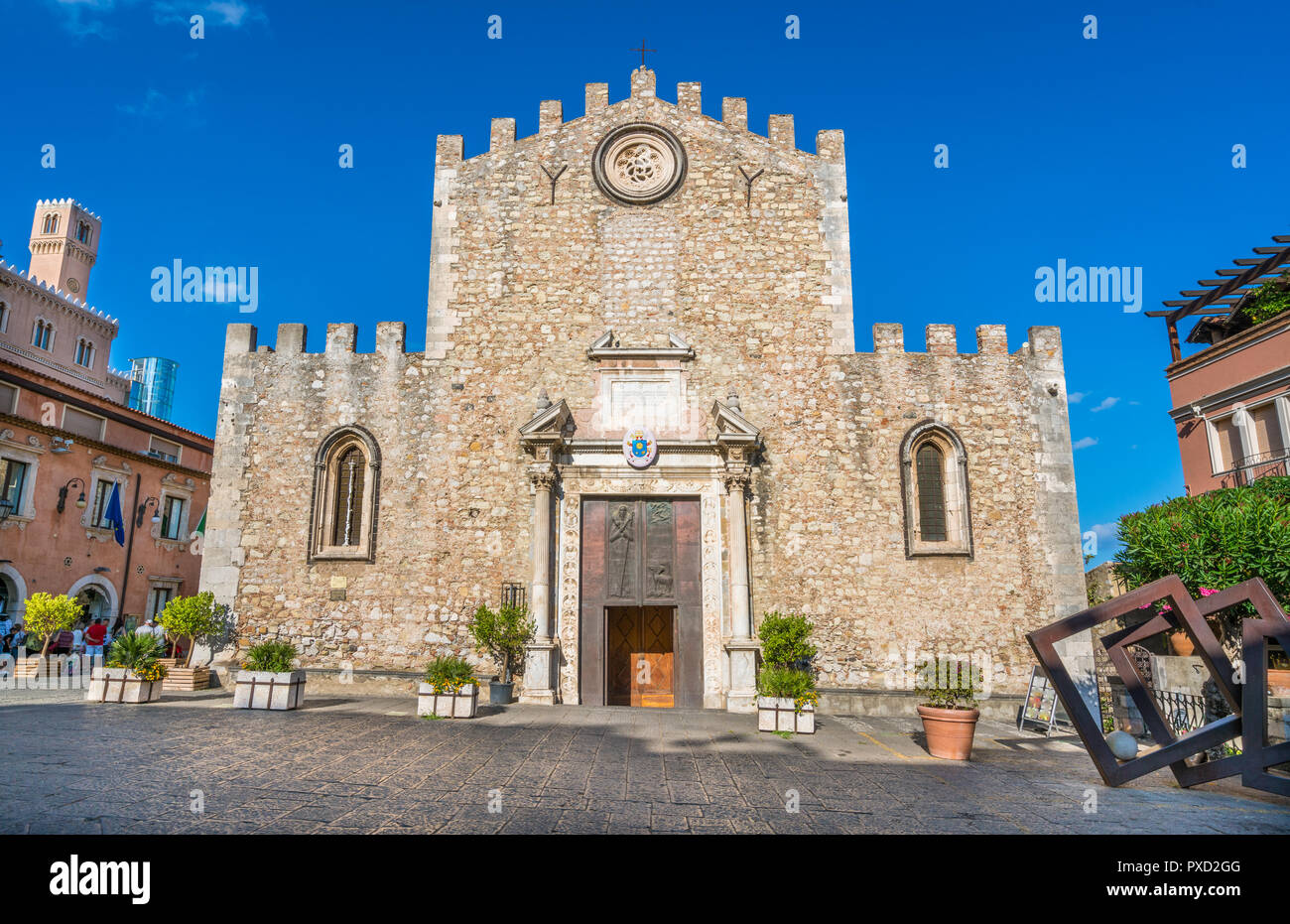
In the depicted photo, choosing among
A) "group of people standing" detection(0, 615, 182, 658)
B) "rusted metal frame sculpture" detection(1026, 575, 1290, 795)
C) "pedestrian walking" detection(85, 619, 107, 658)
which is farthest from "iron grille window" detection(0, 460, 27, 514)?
"rusted metal frame sculpture" detection(1026, 575, 1290, 795)

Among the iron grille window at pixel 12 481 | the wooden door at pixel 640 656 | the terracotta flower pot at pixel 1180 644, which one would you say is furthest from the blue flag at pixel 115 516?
the terracotta flower pot at pixel 1180 644

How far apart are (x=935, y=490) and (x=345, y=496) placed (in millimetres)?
12466

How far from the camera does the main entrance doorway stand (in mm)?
14312

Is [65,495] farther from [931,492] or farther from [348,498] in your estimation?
[931,492]

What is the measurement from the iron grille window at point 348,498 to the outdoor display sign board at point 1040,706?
13201 mm

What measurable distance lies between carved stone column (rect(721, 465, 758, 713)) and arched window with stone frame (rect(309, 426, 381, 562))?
729cm

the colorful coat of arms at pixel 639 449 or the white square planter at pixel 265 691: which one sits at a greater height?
the colorful coat of arms at pixel 639 449

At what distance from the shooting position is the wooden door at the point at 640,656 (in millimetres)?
15109

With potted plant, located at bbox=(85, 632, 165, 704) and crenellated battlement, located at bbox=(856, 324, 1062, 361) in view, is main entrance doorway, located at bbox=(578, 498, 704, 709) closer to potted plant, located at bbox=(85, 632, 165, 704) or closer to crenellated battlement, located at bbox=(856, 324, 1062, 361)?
crenellated battlement, located at bbox=(856, 324, 1062, 361)

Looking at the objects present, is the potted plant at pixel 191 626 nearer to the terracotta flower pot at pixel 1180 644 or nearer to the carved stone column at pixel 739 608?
the carved stone column at pixel 739 608

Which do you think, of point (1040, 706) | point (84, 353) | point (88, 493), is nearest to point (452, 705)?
point (1040, 706)

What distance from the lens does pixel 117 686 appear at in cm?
1234
